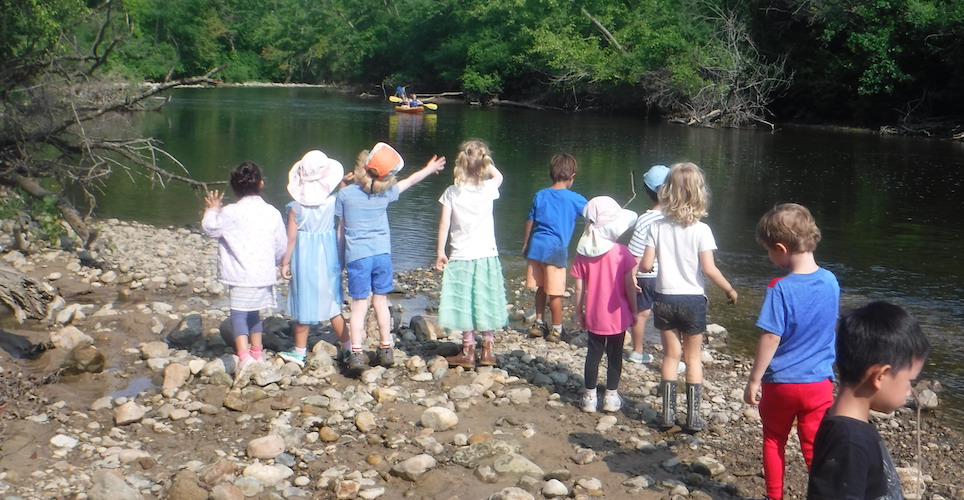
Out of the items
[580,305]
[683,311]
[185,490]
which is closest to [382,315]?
[580,305]

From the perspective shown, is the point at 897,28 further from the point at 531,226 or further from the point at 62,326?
the point at 62,326

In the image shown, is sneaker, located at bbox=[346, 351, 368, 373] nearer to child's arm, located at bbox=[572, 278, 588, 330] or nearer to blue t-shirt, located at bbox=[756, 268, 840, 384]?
child's arm, located at bbox=[572, 278, 588, 330]

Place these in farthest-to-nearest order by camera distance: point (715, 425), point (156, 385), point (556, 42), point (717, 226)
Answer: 1. point (556, 42)
2. point (717, 226)
3. point (156, 385)
4. point (715, 425)

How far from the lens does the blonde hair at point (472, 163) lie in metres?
5.99

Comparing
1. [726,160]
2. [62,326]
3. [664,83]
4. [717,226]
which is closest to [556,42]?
[664,83]

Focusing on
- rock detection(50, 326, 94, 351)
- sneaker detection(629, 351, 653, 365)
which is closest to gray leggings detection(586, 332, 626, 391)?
sneaker detection(629, 351, 653, 365)

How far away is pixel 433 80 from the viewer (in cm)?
5662

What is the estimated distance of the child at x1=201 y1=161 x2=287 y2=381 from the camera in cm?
574

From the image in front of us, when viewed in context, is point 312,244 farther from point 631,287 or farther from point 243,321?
point 631,287

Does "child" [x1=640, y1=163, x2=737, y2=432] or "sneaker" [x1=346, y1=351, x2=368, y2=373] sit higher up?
"child" [x1=640, y1=163, x2=737, y2=432]

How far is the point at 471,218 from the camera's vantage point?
19.9ft

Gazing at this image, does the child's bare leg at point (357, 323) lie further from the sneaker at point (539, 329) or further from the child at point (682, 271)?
the child at point (682, 271)

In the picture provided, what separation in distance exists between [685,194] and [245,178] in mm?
2675

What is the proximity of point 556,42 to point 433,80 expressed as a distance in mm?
16084
